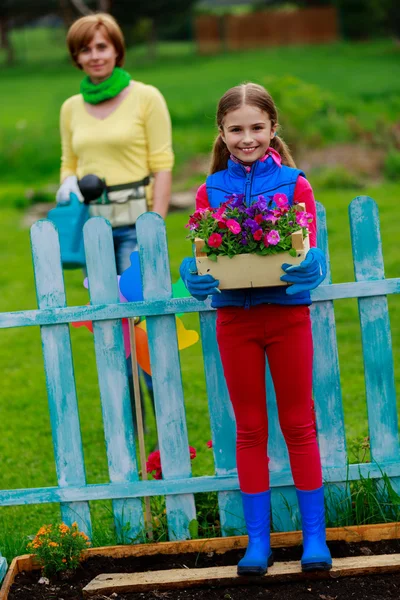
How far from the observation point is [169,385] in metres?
3.56

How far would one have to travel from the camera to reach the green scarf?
4.30 meters

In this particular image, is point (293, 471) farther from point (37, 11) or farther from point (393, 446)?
point (37, 11)

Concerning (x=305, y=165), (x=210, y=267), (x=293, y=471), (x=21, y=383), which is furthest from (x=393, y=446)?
(x=305, y=165)

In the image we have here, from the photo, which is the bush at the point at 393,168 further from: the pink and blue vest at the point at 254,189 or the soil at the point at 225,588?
the pink and blue vest at the point at 254,189

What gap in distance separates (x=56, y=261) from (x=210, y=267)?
0.79 metres

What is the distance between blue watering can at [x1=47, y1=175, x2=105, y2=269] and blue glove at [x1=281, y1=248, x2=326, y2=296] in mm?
1553

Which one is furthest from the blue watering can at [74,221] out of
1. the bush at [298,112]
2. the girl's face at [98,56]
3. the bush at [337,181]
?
the bush at [298,112]

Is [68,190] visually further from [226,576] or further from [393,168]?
[393,168]

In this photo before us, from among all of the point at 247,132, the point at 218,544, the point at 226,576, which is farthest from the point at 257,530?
the point at 247,132

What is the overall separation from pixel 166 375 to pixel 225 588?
83cm

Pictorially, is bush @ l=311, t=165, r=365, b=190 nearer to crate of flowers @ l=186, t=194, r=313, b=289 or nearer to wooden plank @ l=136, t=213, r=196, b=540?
wooden plank @ l=136, t=213, r=196, b=540

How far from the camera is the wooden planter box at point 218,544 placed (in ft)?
11.5

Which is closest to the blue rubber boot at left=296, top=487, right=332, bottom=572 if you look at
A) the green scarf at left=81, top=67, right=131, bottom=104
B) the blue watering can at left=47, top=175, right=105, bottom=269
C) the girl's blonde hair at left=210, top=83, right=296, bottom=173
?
the girl's blonde hair at left=210, top=83, right=296, bottom=173

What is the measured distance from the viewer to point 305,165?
13141 millimetres
